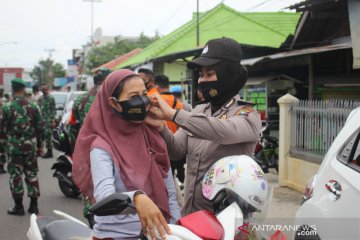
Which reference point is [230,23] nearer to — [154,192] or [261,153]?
[261,153]

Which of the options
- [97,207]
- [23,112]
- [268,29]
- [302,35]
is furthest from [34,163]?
[268,29]

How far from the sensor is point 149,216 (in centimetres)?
180

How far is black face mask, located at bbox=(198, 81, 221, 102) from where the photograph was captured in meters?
2.46

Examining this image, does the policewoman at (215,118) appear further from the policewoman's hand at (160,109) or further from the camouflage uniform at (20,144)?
the camouflage uniform at (20,144)

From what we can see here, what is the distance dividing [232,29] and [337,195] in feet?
75.0

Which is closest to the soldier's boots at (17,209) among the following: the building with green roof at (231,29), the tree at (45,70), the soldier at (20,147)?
the soldier at (20,147)

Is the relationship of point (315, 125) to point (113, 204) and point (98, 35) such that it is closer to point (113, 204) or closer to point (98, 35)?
point (113, 204)

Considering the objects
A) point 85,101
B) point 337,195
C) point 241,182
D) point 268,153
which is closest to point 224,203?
point 241,182

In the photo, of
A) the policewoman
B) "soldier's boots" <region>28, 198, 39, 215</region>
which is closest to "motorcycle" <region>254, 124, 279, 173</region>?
"soldier's boots" <region>28, 198, 39, 215</region>

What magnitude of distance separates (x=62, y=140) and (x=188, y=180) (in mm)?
5525

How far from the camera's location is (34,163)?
22.7 ft

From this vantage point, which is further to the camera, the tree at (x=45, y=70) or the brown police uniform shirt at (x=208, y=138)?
the tree at (x=45, y=70)

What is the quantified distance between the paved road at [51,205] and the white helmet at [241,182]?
13.4 feet

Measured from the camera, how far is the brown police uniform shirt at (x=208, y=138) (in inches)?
89.3
